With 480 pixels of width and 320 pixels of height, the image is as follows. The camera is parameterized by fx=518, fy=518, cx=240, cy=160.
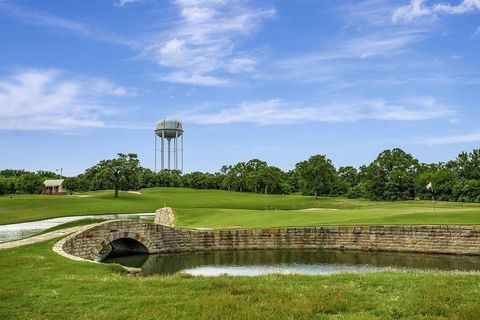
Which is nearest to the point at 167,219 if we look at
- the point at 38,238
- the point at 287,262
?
the point at 287,262

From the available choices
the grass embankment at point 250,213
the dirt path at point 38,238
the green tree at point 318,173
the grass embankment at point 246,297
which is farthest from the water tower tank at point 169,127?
the grass embankment at point 246,297

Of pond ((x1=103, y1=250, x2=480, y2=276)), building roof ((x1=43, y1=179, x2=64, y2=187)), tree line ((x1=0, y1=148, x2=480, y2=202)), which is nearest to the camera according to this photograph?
pond ((x1=103, y1=250, x2=480, y2=276))

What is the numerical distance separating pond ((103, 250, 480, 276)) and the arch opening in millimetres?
1053

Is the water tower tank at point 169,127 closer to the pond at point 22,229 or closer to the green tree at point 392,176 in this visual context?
the green tree at point 392,176

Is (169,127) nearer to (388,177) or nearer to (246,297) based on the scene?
(388,177)

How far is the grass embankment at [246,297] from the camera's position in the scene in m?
11.5

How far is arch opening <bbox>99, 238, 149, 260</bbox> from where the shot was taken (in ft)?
132

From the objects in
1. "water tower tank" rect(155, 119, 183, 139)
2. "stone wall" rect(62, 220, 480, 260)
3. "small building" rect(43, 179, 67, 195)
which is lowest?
"stone wall" rect(62, 220, 480, 260)

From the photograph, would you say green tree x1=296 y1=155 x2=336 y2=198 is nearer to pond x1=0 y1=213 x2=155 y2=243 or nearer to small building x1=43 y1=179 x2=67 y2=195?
pond x1=0 y1=213 x2=155 y2=243

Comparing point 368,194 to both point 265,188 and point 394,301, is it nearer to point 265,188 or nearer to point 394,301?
point 265,188

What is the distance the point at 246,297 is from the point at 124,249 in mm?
31603

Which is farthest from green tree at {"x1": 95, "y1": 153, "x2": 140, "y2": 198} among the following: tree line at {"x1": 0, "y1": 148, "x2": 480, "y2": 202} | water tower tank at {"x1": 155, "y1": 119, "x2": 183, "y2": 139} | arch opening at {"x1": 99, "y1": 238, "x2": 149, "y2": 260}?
water tower tank at {"x1": 155, "y1": 119, "x2": 183, "y2": 139}

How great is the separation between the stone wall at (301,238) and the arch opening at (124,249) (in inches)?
50.8

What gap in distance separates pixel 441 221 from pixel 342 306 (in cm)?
3191
